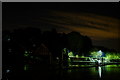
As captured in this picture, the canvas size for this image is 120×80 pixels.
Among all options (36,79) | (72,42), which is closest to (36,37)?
(72,42)

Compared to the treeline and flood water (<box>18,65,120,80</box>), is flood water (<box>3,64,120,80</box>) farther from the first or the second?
the treeline

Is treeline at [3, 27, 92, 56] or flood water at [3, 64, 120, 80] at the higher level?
treeline at [3, 27, 92, 56]

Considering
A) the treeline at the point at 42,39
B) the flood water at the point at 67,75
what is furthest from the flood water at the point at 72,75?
the treeline at the point at 42,39

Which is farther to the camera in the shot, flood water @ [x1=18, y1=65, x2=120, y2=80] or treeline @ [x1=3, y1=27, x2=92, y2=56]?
treeline @ [x1=3, y1=27, x2=92, y2=56]

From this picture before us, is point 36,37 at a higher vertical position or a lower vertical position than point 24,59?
higher

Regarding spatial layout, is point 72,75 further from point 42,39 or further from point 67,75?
point 42,39

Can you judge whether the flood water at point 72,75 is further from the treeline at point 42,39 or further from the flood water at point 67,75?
the treeline at point 42,39

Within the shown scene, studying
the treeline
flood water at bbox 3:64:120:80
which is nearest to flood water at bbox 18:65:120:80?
flood water at bbox 3:64:120:80

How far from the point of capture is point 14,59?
34062 mm

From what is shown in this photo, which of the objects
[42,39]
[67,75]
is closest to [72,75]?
[67,75]

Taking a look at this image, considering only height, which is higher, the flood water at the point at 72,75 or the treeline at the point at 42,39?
the treeline at the point at 42,39

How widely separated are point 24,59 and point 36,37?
37.9 feet

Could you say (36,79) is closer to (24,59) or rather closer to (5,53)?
(5,53)

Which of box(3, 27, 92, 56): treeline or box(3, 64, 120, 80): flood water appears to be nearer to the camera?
box(3, 64, 120, 80): flood water
